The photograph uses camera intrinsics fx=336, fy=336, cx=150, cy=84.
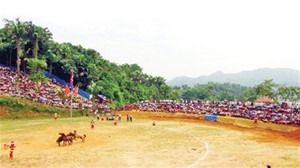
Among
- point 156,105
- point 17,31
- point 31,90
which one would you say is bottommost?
point 156,105

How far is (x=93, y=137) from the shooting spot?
35250 millimetres

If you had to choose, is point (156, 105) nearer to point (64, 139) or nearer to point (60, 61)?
point (60, 61)

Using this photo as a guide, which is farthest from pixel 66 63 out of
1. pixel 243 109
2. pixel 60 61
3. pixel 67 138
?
pixel 67 138

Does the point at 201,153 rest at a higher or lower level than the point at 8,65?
lower

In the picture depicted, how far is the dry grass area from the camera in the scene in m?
23.5

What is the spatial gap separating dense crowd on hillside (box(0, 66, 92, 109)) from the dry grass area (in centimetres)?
1828

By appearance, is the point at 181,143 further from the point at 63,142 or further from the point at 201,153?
the point at 63,142

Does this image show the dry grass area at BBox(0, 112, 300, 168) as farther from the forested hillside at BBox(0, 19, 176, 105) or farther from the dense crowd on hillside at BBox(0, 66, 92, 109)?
the forested hillside at BBox(0, 19, 176, 105)

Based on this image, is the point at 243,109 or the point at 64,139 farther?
the point at 243,109

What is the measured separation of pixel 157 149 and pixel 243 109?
30327 mm

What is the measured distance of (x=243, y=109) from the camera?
54875mm

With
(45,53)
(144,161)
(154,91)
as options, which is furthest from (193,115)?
(154,91)

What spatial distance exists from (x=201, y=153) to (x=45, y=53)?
6310 cm

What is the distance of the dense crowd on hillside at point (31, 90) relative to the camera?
59875 mm
